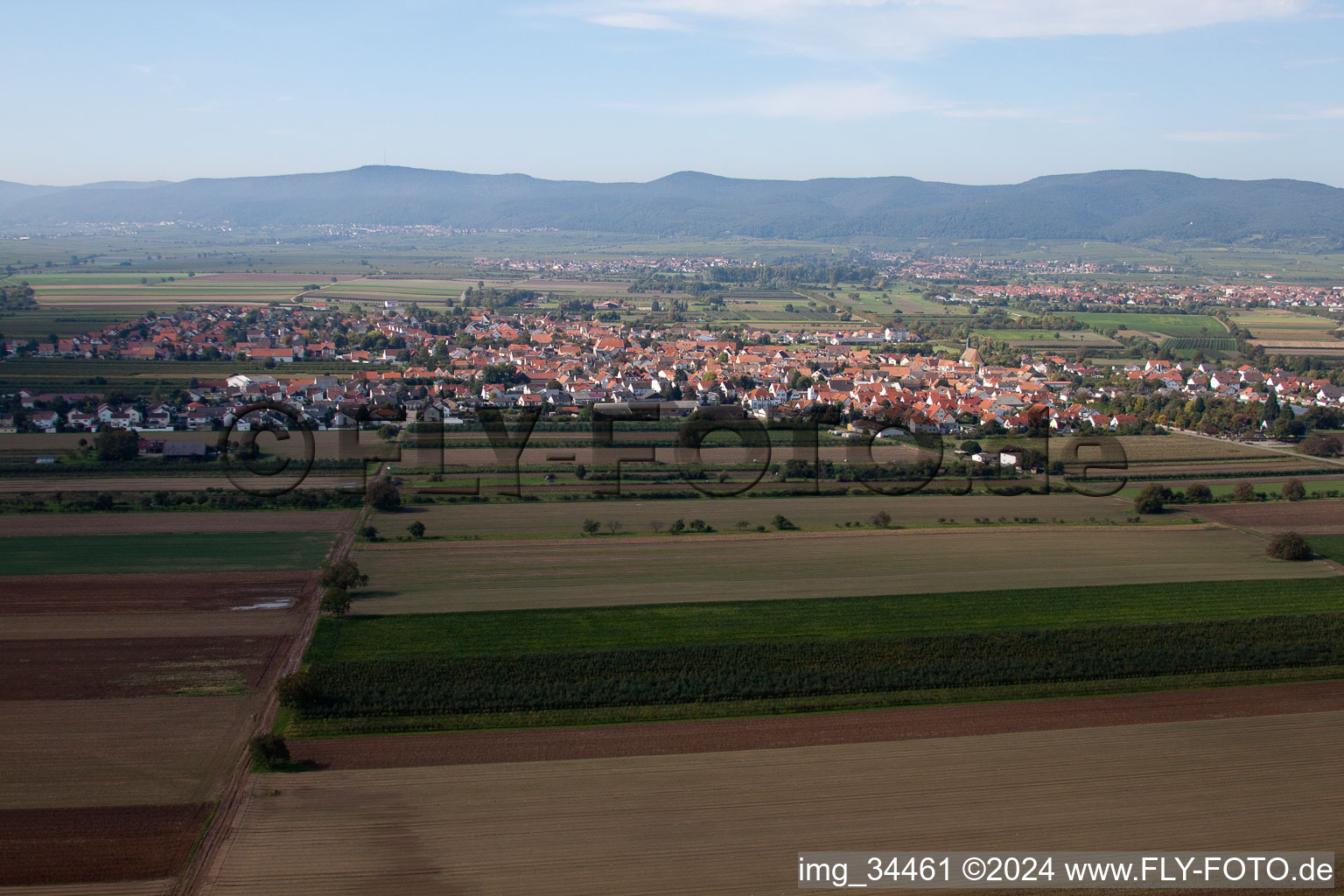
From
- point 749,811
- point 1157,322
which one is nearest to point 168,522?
point 749,811

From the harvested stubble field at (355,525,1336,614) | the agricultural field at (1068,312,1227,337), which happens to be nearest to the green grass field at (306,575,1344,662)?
the harvested stubble field at (355,525,1336,614)

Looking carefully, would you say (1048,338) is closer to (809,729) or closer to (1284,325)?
(1284,325)

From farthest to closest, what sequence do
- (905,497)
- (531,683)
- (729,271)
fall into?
(729,271)
(905,497)
(531,683)

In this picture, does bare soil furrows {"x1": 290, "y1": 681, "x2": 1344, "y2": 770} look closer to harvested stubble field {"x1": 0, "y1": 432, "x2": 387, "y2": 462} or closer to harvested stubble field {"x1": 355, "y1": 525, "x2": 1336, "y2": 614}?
harvested stubble field {"x1": 355, "y1": 525, "x2": 1336, "y2": 614}

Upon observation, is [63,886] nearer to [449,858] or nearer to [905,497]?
[449,858]

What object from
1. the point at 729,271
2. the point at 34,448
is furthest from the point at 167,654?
the point at 729,271

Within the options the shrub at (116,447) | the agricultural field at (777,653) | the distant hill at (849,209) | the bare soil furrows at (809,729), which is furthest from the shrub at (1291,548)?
the distant hill at (849,209)
